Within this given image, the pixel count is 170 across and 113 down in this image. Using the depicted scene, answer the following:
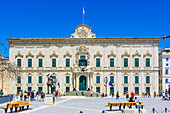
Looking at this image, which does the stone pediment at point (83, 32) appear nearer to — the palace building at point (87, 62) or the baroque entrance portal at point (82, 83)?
the palace building at point (87, 62)

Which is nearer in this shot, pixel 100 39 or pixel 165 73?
pixel 100 39

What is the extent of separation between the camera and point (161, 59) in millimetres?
75250

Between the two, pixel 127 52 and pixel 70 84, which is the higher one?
pixel 127 52

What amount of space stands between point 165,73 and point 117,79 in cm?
2426

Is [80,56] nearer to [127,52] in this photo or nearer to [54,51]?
[54,51]

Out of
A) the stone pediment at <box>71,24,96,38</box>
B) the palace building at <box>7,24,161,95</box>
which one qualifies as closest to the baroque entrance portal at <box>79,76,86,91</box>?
the palace building at <box>7,24,161,95</box>

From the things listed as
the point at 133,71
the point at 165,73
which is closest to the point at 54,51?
the point at 133,71

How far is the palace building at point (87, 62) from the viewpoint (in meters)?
54.2

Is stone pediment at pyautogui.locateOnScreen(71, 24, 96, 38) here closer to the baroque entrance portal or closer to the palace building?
the palace building

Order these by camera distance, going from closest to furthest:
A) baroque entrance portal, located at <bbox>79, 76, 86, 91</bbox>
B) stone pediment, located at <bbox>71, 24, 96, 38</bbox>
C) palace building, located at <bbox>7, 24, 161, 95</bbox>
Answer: baroque entrance portal, located at <bbox>79, 76, 86, 91</bbox> < palace building, located at <bbox>7, 24, 161, 95</bbox> < stone pediment, located at <bbox>71, 24, 96, 38</bbox>

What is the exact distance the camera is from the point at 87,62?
54500 mm

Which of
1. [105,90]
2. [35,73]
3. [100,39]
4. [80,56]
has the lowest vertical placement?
[105,90]

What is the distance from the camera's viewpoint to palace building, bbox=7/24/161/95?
54250mm

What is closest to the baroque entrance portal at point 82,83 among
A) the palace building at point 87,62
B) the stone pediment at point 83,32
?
the palace building at point 87,62
